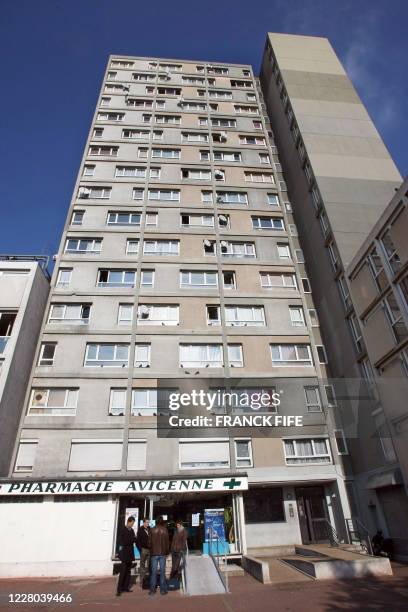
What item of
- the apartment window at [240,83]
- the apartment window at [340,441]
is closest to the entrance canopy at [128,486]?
the apartment window at [340,441]

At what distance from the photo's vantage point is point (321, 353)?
22.5m

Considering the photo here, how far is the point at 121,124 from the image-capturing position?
106 feet

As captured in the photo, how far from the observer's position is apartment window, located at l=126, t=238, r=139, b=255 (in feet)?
80.7

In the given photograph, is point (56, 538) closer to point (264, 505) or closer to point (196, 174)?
point (264, 505)

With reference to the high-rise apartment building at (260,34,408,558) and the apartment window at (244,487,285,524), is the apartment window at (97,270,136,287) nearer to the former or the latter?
the high-rise apartment building at (260,34,408,558)

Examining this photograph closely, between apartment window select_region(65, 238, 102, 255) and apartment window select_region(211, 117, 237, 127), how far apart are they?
1727 cm

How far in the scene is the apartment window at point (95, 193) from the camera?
88.3 feet

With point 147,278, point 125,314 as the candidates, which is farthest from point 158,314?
point 147,278

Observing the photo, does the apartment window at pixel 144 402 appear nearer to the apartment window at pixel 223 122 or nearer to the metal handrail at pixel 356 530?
the metal handrail at pixel 356 530

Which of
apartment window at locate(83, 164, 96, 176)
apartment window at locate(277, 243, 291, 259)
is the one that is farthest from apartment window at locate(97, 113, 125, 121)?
apartment window at locate(277, 243, 291, 259)

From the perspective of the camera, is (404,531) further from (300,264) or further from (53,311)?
(53,311)

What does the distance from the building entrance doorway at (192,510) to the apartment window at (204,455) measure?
1.28 metres

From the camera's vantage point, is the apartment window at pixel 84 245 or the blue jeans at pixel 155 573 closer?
the blue jeans at pixel 155 573

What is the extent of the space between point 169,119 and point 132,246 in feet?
51.9
